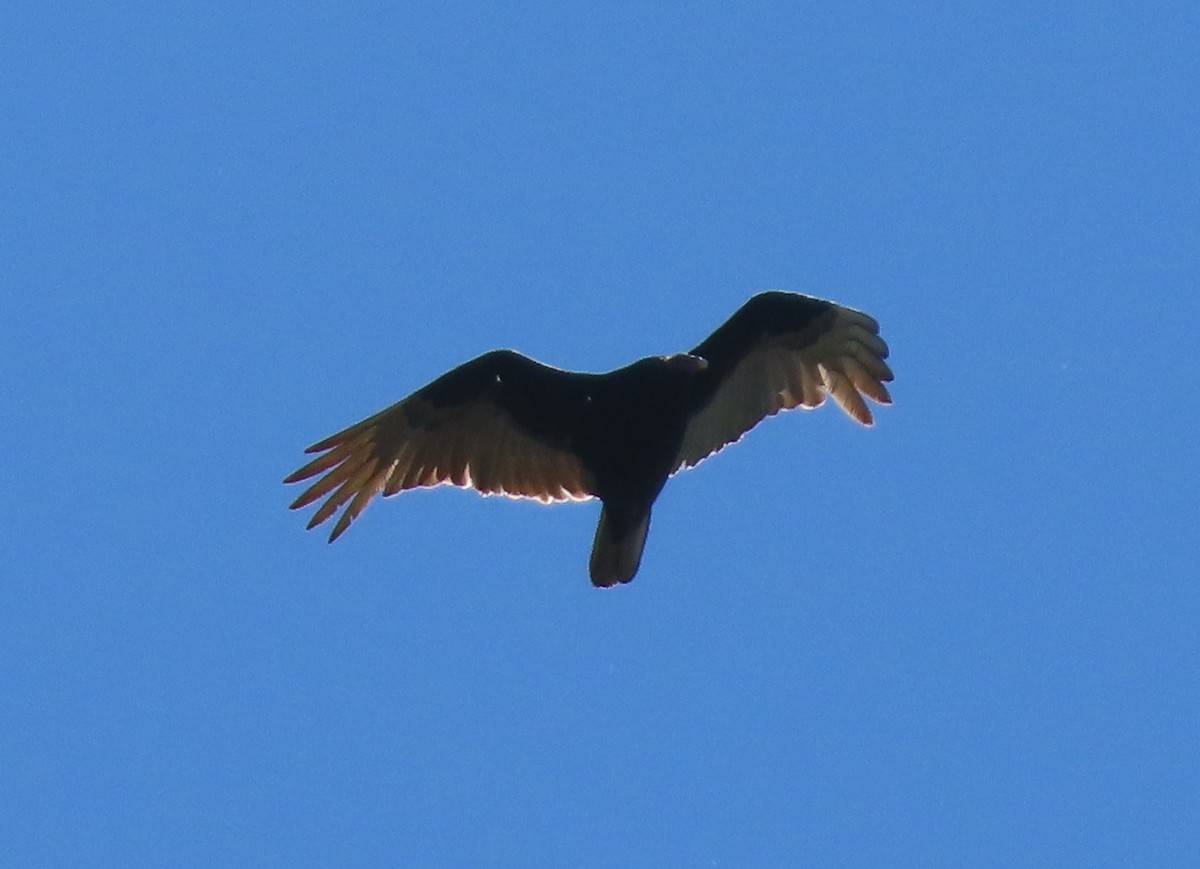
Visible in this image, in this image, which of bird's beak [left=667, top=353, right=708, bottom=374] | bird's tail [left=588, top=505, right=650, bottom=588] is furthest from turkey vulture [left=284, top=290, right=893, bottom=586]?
bird's beak [left=667, top=353, right=708, bottom=374]

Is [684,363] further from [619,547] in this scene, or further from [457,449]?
[457,449]

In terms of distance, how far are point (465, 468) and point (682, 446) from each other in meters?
1.21

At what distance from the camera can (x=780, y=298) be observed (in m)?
8.47

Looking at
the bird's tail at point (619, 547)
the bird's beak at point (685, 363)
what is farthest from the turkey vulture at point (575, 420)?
the bird's beak at point (685, 363)

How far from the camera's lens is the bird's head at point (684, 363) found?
7574mm

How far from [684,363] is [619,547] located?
1.11 m

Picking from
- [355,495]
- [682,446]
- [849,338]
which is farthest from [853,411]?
[355,495]

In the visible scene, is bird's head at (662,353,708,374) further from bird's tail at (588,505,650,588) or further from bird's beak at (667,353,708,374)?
bird's tail at (588,505,650,588)

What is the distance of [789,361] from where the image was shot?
8.52 m

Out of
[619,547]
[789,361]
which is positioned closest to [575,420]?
[619,547]

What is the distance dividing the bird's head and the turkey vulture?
52 centimetres

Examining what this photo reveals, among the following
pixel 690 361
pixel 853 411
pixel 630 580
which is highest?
pixel 853 411

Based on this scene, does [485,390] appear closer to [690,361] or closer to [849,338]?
[690,361]

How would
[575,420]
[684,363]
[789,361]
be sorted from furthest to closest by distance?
[789,361] < [575,420] < [684,363]
